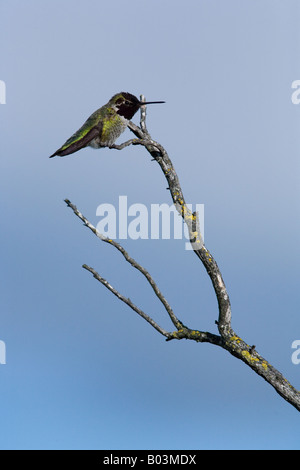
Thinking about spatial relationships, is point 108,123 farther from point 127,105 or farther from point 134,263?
point 134,263

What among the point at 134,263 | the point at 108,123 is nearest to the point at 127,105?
the point at 108,123

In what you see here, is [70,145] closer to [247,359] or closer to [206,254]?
[206,254]

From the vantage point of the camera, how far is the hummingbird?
23.2 ft

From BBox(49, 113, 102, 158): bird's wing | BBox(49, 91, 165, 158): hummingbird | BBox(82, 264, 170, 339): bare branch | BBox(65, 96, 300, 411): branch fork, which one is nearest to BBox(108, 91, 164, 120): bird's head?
BBox(49, 91, 165, 158): hummingbird

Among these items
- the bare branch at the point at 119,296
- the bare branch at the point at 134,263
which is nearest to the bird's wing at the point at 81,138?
the bare branch at the point at 134,263

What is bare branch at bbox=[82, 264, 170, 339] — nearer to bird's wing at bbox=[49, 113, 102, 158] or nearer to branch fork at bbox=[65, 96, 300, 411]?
branch fork at bbox=[65, 96, 300, 411]

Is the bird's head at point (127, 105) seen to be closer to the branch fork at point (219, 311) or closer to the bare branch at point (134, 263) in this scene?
the branch fork at point (219, 311)

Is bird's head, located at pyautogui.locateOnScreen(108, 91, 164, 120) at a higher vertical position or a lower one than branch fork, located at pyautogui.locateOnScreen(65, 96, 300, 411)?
higher

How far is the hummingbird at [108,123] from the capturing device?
278 inches

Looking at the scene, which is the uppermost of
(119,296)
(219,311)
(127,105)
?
(127,105)

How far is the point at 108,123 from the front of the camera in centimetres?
714
